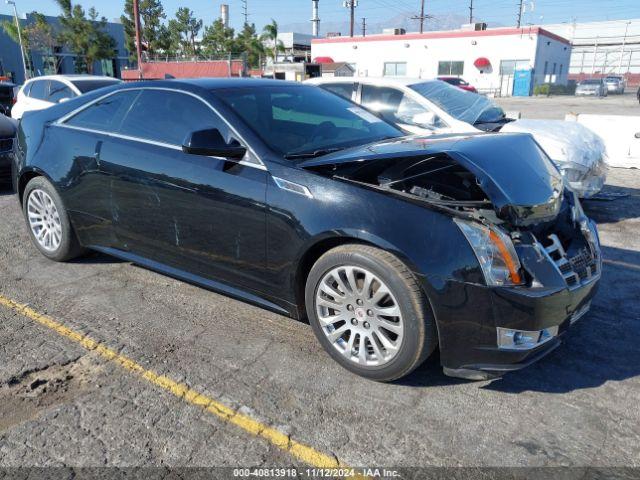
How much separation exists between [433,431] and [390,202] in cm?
115

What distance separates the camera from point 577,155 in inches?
240

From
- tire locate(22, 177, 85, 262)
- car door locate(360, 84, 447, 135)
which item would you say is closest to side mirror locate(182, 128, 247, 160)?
tire locate(22, 177, 85, 262)

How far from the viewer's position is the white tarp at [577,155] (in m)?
6.07

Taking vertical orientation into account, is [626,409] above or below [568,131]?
below

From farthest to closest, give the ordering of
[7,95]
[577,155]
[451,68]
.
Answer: [451,68]
[7,95]
[577,155]

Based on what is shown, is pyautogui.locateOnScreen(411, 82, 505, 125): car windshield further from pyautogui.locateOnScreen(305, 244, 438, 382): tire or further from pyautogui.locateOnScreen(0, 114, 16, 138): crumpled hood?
pyautogui.locateOnScreen(0, 114, 16, 138): crumpled hood

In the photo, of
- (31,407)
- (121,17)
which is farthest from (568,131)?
(121,17)

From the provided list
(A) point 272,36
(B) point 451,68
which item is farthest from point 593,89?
(A) point 272,36

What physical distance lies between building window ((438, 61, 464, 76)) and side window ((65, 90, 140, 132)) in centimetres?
4796

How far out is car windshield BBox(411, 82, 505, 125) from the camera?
7383 millimetres

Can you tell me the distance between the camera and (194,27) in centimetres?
4688

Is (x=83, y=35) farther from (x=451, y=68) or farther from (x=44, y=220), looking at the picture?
(x=44, y=220)

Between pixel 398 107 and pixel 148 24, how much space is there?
1619 inches

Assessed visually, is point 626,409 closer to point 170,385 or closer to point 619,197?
point 170,385
